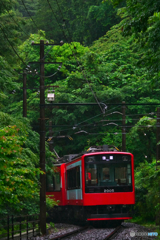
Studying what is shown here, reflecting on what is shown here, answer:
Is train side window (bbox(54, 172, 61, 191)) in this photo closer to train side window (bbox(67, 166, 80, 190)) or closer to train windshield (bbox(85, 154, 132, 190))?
train side window (bbox(67, 166, 80, 190))

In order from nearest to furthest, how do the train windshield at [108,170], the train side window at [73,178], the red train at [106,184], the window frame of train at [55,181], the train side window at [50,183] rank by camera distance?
the red train at [106,184] → the train windshield at [108,170] → the train side window at [73,178] → the window frame of train at [55,181] → the train side window at [50,183]

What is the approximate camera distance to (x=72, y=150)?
39.3m

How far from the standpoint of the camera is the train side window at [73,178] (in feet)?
65.7

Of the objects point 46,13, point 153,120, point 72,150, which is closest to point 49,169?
point 153,120

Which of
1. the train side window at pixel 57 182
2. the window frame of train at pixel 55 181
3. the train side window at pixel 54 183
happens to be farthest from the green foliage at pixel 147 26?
the train side window at pixel 57 182

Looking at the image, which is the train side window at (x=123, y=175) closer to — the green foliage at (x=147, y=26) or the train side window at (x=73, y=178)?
the train side window at (x=73, y=178)

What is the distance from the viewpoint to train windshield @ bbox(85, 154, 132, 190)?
18828 mm

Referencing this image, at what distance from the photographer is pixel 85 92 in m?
36.9

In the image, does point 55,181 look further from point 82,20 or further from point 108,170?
point 82,20

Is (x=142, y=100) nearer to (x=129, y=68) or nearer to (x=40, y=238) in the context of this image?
(x=129, y=68)

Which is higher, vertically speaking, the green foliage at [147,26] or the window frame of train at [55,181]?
the green foliage at [147,26]

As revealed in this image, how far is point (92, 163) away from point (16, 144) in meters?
8.41

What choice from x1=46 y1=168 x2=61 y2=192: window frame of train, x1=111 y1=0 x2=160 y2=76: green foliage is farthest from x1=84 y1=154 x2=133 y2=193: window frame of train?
x1=111 y1=0 x2=160 y2=76: green foliage

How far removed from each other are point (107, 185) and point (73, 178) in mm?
3059
